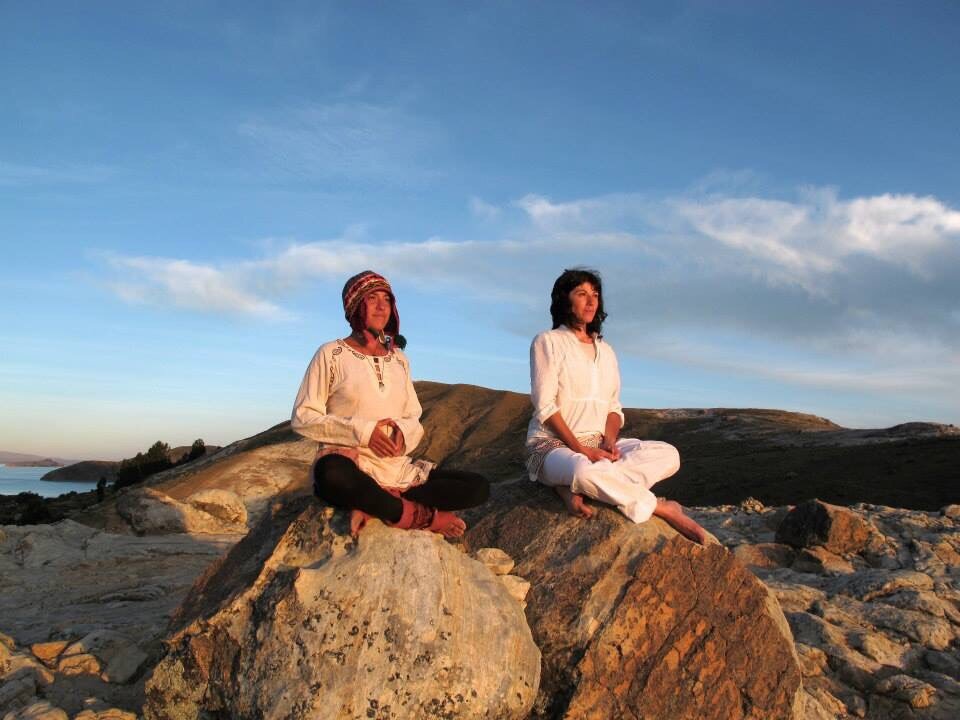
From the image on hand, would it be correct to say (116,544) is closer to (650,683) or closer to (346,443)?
(346,443)

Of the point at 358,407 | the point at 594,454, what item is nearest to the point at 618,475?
the point at 594,454

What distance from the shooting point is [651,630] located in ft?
12.8

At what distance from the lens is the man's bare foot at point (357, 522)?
144 inches

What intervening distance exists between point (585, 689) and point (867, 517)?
645cm

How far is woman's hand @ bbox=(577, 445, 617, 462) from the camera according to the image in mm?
4621

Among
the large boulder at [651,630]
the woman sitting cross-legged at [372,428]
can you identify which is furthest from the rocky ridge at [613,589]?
the woman sitting cross-legged at [372,428]

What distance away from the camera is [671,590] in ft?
13.3

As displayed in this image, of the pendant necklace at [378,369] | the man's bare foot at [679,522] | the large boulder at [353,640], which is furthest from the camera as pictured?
the man's bare foot at [679,522]

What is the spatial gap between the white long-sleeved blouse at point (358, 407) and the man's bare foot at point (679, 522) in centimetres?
135

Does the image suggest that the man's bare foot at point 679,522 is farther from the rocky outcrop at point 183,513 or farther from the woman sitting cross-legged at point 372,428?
the rocky outcrop at point 183,513

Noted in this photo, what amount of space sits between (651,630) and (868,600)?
3.25 m

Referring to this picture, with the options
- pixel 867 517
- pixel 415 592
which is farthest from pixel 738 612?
pixel 867 517

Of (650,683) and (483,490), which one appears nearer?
(650,683)

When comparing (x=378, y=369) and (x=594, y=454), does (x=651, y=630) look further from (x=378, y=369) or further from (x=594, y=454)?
(x=378, y=369)
